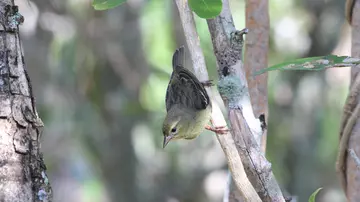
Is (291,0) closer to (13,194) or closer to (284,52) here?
(284,52)

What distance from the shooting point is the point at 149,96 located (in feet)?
28.0

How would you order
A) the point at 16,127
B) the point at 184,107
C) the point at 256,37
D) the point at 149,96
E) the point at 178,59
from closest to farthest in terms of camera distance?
the point at 16,127
the point at 256,37
the point at 178,59
the point at 184,107
the point at 149,96

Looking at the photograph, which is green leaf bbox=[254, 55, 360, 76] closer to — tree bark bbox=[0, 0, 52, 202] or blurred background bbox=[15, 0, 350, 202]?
tree bark bbox=[0, 0, 52, 202]

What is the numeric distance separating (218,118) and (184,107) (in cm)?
242

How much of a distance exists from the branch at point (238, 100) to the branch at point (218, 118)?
0.05 m

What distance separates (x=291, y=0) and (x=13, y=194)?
23.3 ft

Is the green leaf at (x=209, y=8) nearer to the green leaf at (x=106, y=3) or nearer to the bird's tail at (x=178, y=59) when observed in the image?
the green leaf at (x=106, y=3)

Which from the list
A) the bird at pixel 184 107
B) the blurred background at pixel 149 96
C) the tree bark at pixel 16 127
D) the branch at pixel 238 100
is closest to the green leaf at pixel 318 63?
the branch at pixel 238 100

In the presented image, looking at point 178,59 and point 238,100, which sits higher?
point 178,59

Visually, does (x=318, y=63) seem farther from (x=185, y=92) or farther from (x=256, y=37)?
(x=185, y=92)

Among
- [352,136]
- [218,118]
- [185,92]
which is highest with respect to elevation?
[185,92]

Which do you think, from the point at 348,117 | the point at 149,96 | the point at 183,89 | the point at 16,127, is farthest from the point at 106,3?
the point at 149,96

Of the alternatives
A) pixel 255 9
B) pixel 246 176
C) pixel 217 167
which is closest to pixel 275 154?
pixel 217 167

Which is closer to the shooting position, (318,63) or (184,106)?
(318,63)
